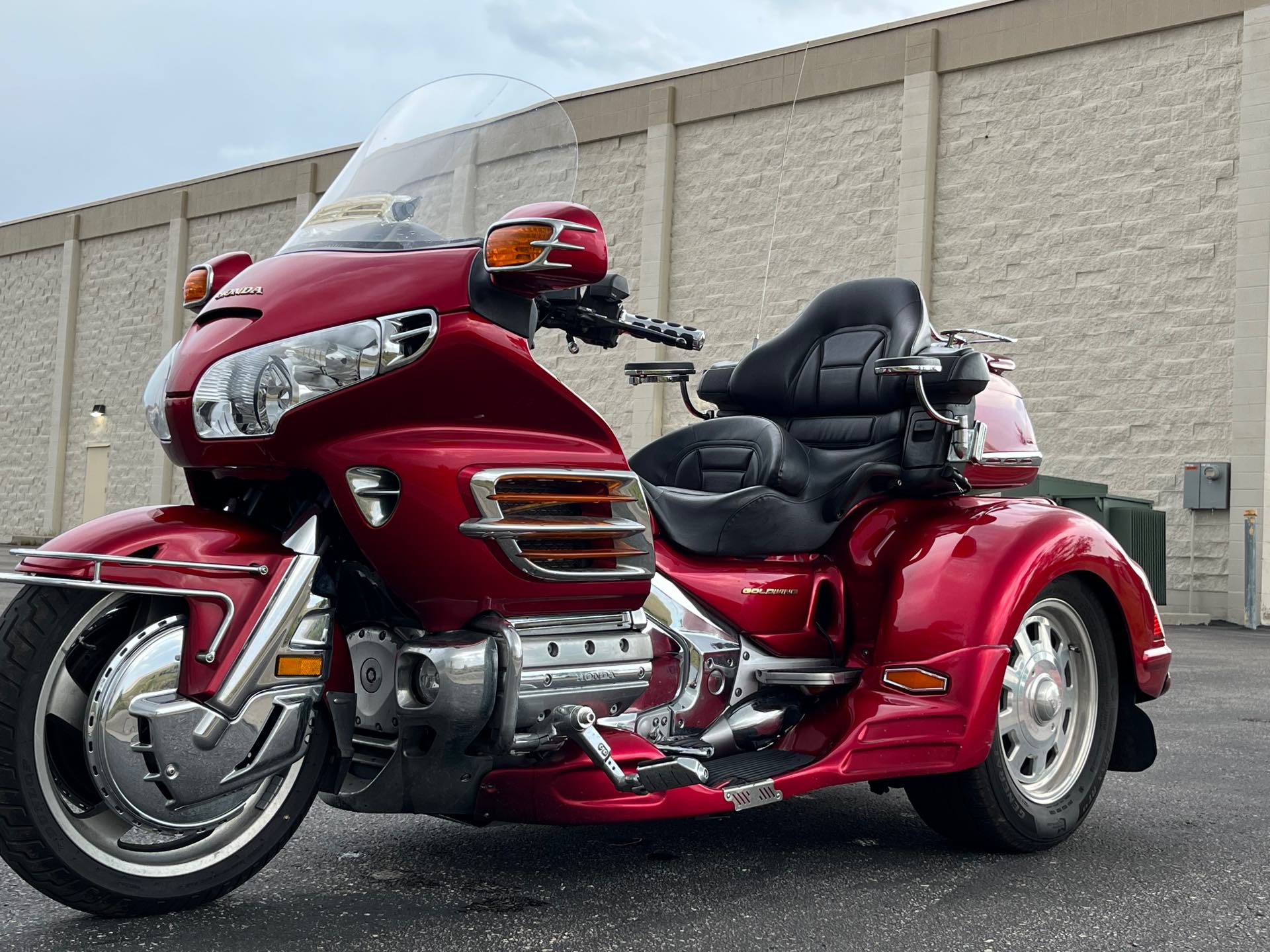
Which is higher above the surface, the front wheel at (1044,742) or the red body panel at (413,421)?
the red body panel at (413,421)

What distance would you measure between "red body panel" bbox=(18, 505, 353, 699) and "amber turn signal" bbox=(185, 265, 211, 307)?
81 centimetres

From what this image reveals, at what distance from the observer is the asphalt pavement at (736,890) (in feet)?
9.05

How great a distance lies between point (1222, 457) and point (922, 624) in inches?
490

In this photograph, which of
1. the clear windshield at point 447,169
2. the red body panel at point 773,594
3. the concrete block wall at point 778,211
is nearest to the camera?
the clear windshield at point 447,169

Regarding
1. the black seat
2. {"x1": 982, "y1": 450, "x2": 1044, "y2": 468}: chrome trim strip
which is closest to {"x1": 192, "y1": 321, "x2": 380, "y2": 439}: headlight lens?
the black seat

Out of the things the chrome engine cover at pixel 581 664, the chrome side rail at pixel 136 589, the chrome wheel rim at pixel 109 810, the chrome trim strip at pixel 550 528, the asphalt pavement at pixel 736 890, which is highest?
the chrome trim strip at pixel 550 528

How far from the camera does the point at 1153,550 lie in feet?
46.5

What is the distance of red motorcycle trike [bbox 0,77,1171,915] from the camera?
8.27ft

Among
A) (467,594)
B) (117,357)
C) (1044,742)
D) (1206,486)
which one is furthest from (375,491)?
(117,357)

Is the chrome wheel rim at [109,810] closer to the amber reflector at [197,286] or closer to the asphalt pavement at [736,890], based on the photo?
the asphalt pavement at [736,890]

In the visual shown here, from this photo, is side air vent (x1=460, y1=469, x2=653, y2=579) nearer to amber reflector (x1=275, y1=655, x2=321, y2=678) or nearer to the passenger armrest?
amber reflector (x1=275, y1=655, x2=321, y2=678)

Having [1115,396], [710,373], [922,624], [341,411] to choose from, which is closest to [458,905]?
[341,411]

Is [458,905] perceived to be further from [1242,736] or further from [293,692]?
[1242,736]

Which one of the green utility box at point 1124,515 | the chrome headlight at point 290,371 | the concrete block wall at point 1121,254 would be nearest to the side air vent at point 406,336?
the chrome headlight at point 290,371
